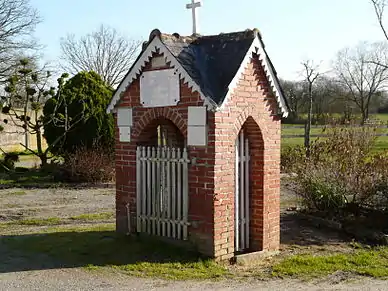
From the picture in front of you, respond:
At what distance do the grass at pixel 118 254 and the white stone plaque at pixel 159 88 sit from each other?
2.07 metres

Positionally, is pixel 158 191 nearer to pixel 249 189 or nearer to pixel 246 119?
pixel 249 189

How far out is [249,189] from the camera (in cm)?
788

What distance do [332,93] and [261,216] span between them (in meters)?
41.7

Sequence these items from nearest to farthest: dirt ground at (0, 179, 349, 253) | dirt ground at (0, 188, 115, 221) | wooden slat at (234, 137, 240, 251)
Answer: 1. wooden slat at (234, 137, 240, 251)
2. dirt ground at (0, 179, 349, 253)
3. dirt ground at (0, 188, 115, 221)

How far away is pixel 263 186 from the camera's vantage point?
25.4 ft

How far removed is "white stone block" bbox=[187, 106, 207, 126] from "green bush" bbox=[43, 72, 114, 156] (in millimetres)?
11579

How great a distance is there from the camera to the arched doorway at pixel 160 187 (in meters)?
7.39

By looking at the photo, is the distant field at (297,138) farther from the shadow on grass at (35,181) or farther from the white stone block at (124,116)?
the white stone block at (124,116)

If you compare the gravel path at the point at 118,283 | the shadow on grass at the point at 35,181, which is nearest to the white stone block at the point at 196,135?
the gravel path at the point at 118,283

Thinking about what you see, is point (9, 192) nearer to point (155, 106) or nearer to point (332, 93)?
point (155, 106)

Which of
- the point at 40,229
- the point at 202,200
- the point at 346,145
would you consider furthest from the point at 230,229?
the point at 346,145

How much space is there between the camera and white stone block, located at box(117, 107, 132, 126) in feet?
26.1

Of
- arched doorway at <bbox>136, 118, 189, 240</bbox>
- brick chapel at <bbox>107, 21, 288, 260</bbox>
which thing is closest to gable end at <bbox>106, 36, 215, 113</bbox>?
brick chapel at <bbox>107, 21, 288, 260</bbox>

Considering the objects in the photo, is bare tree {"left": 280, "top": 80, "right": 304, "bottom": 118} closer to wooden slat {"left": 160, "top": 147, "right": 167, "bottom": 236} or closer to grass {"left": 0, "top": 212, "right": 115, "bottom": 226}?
grass {"left": 0, "top": 212, "right": 115, "bottom": 226}
